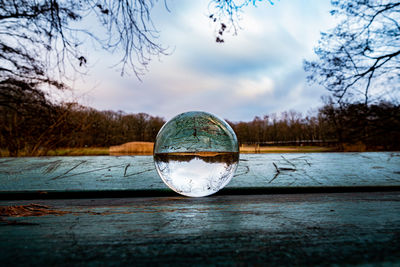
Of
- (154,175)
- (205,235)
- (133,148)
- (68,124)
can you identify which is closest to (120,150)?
(133,148)

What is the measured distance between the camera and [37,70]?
579 cm

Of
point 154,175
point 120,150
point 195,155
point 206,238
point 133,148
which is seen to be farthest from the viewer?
point 133,148

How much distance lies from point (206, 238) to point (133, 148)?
10.3 metres

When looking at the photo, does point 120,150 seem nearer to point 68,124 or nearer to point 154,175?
point 68,124

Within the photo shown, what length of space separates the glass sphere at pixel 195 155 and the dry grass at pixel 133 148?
7.71m

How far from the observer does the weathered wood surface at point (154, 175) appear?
1455 mm

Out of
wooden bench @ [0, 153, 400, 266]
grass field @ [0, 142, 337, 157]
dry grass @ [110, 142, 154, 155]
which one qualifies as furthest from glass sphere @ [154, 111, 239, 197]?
dry grass @ [110, 142, 154, 155]

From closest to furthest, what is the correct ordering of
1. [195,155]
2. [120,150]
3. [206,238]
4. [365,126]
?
[206,238] → [195,155] → [365,126] → [120,150]

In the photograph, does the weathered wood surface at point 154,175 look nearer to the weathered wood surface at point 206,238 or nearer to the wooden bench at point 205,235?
the wooden bench at point 205,235

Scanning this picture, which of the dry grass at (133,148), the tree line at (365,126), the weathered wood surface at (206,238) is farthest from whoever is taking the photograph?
the dry grass at (133,148)

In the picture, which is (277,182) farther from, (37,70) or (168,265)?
(37,70)

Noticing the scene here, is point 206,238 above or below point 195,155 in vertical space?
below

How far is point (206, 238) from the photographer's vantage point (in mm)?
549

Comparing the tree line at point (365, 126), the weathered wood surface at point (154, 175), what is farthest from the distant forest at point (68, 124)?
the weathered wood surface at point (154, 175)
